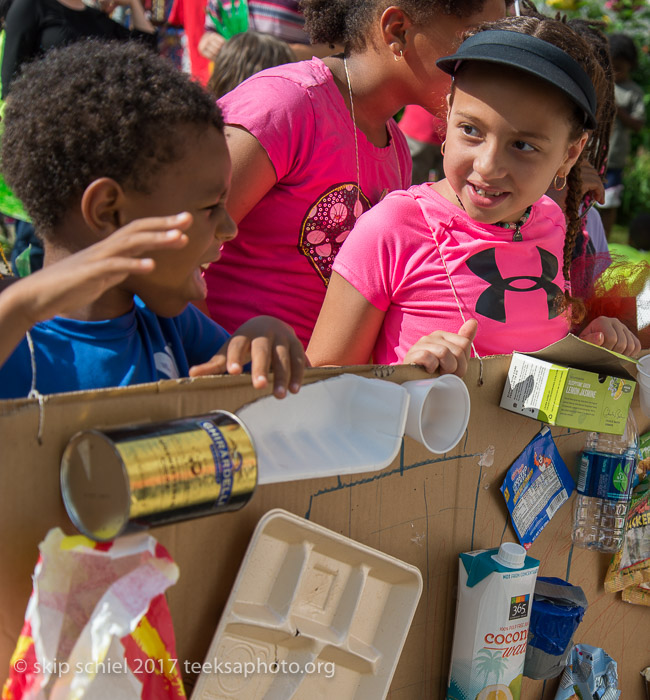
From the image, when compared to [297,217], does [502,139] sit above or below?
above

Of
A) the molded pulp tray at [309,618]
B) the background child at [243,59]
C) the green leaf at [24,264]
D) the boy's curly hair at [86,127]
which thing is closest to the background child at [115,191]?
the boy's curly hair at [86,127]

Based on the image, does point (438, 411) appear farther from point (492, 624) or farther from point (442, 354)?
point (492, 624)

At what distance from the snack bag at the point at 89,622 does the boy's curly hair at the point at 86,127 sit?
53 cm

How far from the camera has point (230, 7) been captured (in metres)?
3.96

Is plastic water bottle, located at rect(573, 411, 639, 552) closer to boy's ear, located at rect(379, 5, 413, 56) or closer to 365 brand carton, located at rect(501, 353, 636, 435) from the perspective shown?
365 brand carton, located at rect(501, 353, 636, 435)

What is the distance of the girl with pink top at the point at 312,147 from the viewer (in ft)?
6.25

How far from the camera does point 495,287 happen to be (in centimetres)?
175

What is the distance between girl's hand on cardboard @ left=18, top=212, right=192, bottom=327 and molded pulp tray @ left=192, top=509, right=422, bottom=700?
0.44 metres

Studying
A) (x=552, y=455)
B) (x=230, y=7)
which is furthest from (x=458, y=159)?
(x=230, y=7)

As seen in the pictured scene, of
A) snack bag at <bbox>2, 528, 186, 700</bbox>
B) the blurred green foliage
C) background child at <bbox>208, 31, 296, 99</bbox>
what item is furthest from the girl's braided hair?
the blurred green foliage

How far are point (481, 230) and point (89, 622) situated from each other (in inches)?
46.7

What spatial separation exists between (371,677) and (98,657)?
0.54 m

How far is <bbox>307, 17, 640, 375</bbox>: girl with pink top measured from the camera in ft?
5.42

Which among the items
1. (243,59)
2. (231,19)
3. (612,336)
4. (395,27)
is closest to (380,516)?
(612,336)
